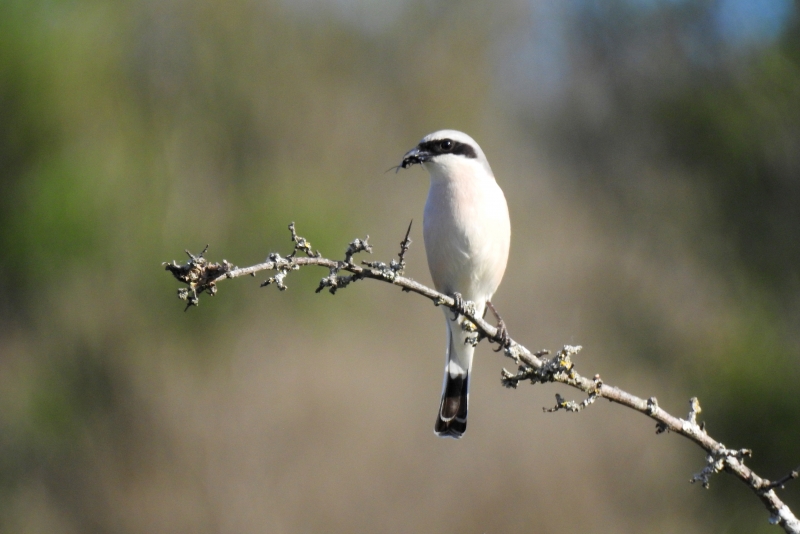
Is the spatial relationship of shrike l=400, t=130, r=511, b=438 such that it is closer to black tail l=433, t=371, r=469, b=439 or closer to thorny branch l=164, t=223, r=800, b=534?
black tail l=433, t=371, r=469, b=439

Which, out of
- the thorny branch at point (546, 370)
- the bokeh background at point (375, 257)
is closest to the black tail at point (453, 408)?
the thorny branch at point (546, 370)

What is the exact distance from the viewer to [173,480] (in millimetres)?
10344

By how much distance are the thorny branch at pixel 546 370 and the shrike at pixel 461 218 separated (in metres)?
1.21

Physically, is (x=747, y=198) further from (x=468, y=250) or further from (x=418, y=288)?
(x=418, y=288)

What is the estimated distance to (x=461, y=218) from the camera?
3.27 metres

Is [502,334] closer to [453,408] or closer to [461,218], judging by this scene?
[461,218]

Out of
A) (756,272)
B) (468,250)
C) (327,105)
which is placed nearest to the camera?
(468,250)

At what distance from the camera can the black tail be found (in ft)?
12.2

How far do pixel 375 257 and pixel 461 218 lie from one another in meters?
6.58

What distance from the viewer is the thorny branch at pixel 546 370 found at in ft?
5.18

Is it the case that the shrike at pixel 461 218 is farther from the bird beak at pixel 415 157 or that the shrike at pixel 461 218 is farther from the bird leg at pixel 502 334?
the bird leg at pixel 502 334

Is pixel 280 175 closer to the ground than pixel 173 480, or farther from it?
farther from it

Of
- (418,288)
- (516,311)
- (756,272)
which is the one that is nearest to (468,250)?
(418,288)

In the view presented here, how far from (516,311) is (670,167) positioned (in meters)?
2.64
